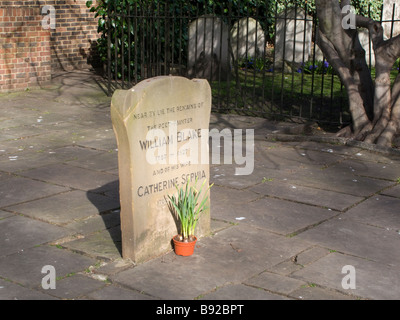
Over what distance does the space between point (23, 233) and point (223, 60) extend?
8913 millimetres

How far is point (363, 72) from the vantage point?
947cm

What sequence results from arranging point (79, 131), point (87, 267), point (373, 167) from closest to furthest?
point (87, 267)
point (373, 167)
point (79, 131)

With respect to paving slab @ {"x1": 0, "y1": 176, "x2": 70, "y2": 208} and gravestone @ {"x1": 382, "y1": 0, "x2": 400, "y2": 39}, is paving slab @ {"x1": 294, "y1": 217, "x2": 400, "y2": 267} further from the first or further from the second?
gravestone @ {"x1": 382, "y1": 0, "x2": 400, "y2": 39}

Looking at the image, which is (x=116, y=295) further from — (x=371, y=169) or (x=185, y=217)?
(x=371, y=169)

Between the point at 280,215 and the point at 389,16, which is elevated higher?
the point at 389,16

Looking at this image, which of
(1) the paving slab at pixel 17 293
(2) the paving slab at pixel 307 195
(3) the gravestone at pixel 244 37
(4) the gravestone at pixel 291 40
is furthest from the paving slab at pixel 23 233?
(4) the gravestone at pixel 291 40

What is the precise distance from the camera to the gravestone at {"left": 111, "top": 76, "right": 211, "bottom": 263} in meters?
4.89

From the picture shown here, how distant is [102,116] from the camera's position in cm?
1100

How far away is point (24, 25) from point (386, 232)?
9.41 metres

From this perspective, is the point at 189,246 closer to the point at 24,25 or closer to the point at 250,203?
the point at 250,203

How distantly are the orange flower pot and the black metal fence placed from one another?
15.1 feet

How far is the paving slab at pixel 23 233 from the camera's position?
17.9 feet

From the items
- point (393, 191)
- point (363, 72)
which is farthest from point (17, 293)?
point (363, 72)
